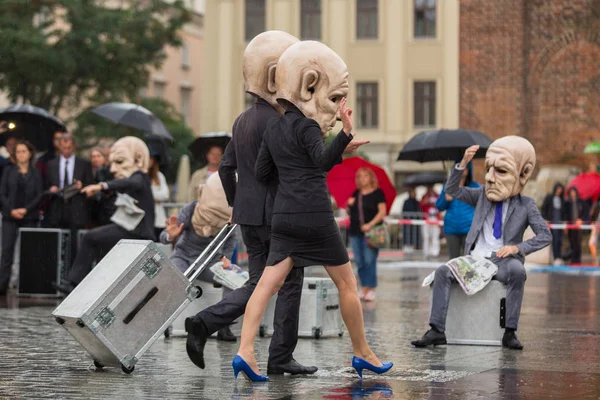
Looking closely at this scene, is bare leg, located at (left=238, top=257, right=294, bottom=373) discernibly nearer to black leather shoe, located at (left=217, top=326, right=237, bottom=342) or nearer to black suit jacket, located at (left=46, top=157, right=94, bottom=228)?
black leather shoe, located at (left=217, top=326, right=237, bottom=342)

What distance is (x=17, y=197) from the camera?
18.2m

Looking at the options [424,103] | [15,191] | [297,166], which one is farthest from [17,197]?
[424,103]

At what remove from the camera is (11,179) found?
18141mm

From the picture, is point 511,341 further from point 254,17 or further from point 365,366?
point 254,17

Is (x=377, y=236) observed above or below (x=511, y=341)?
above

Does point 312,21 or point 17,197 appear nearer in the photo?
point 17,197

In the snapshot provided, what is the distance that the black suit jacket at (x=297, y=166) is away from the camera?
8.84m

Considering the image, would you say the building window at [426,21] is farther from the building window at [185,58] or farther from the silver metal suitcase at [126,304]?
the silver metal suitcase at [126,304]

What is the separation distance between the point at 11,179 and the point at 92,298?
9259 millimetres

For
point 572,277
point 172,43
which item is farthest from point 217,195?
point 172,43

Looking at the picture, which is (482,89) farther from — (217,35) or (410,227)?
(217,35)

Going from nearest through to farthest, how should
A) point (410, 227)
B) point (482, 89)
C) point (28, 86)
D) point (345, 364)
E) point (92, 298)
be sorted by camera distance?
1. point (92, 298)
2. point (345, 364)
3. point (410, 227)
4. point (482, 89)
5. point (28, 86)

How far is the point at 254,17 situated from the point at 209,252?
48203 mm

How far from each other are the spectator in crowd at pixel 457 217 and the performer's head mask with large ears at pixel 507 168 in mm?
2880
